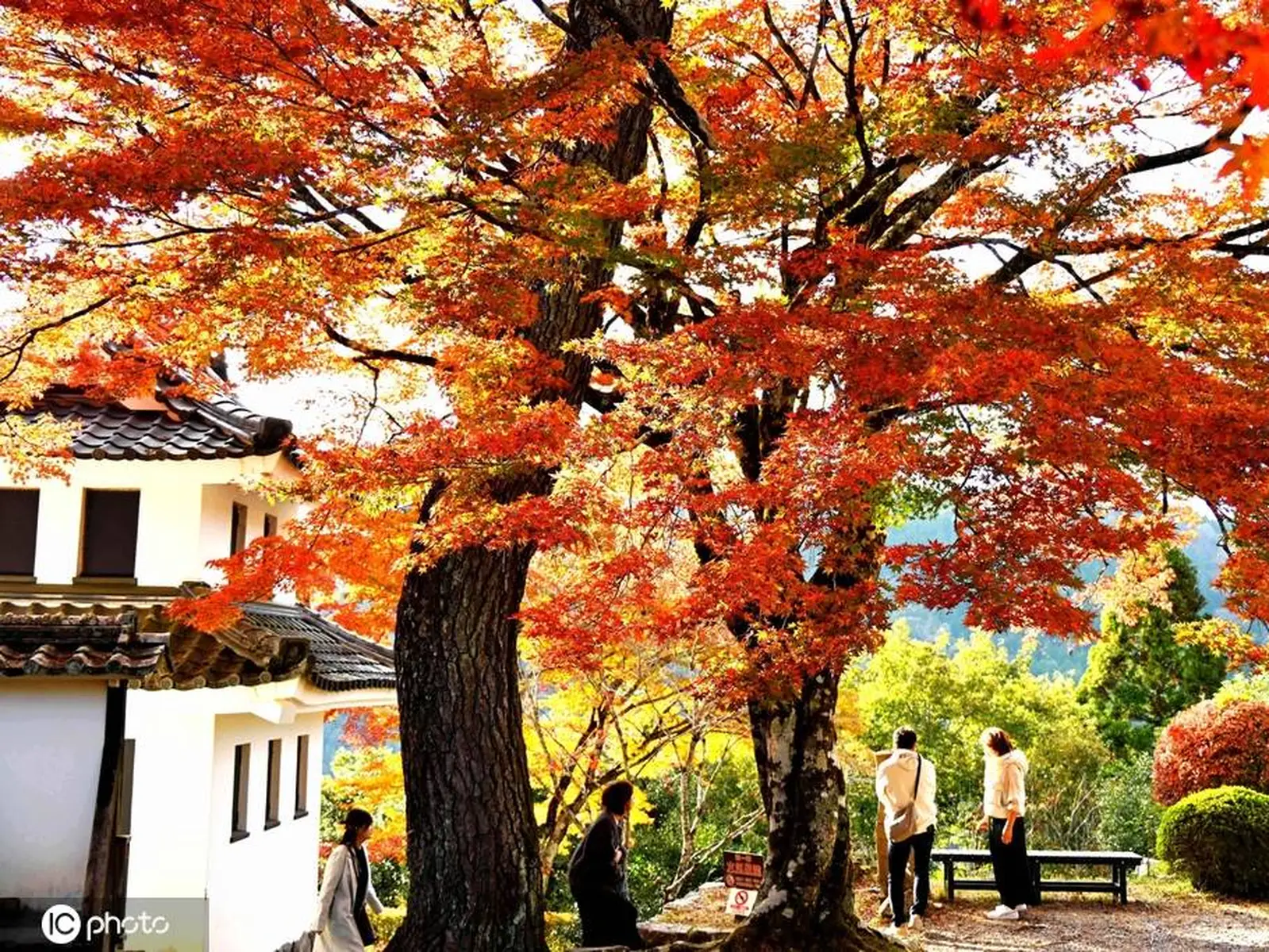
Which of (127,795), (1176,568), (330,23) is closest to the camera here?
(330,23)

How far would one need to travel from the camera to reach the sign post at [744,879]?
9.20 m

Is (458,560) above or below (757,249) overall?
below

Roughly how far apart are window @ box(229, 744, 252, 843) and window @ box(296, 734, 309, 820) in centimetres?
219

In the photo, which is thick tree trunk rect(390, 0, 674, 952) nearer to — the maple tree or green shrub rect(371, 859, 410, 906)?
the maple tree

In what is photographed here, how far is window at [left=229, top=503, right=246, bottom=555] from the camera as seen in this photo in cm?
1404

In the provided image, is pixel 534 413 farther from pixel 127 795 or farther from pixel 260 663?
pixel 127 795

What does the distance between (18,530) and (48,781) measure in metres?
7.89

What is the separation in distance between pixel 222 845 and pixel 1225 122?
1065cm

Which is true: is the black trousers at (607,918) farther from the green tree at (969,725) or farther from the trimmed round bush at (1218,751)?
the green tree at (969,725)

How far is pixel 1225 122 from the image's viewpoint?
24.3 ft

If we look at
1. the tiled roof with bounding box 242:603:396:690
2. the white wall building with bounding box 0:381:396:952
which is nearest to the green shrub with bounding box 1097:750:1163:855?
the tiled roof with bounding box 242:603:396:690

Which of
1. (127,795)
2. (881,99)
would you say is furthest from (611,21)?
(127,795)

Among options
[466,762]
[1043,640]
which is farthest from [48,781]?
[1043,640]

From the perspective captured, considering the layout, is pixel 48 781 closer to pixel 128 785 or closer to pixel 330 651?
pixel 128 785
